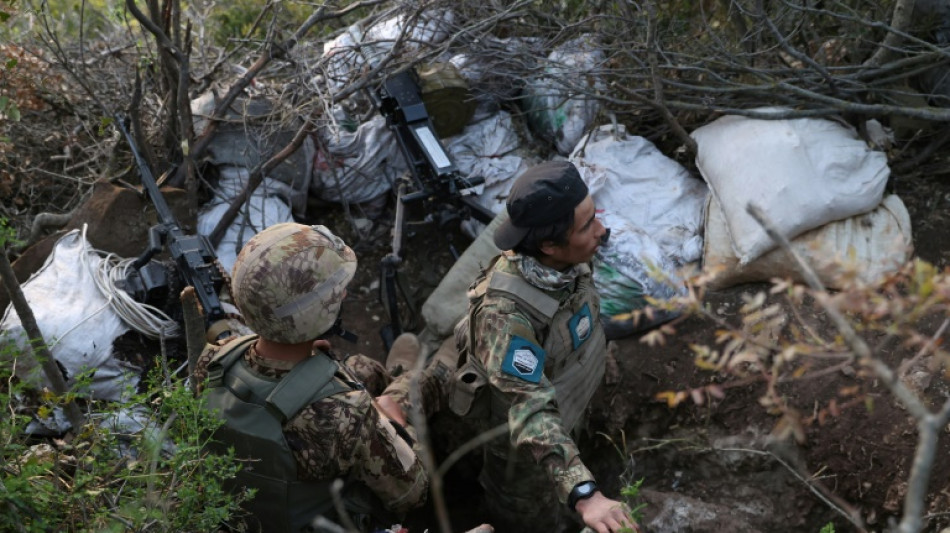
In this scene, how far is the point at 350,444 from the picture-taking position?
2475 mm

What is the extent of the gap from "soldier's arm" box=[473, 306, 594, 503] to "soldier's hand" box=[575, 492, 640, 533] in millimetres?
87

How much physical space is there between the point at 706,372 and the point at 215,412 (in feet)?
7.50

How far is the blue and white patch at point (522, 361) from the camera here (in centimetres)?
274

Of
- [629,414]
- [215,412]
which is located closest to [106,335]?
[215,412]

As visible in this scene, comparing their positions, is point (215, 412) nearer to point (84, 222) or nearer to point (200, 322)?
point (200, 322)

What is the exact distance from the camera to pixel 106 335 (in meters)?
3.52

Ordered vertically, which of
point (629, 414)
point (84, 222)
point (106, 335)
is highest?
point (84, 222)

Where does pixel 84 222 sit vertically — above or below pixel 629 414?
above

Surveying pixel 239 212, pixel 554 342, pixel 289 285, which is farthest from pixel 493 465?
pixel 239 212

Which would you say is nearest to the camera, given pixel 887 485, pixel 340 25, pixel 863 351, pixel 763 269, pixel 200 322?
pixel 863 351

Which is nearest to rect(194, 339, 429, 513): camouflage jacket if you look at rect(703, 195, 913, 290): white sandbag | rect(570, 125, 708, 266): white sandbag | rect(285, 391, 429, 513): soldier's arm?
rect(285, 391, 429, 513): soldier's arm

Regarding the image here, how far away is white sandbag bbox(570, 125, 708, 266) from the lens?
4074 mm

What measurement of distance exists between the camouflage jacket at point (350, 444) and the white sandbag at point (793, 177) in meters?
1.93

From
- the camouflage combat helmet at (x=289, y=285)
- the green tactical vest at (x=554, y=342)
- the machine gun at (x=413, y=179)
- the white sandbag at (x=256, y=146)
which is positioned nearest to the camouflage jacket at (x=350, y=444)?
the camouflage combat helmet at (x=289, y=285)
